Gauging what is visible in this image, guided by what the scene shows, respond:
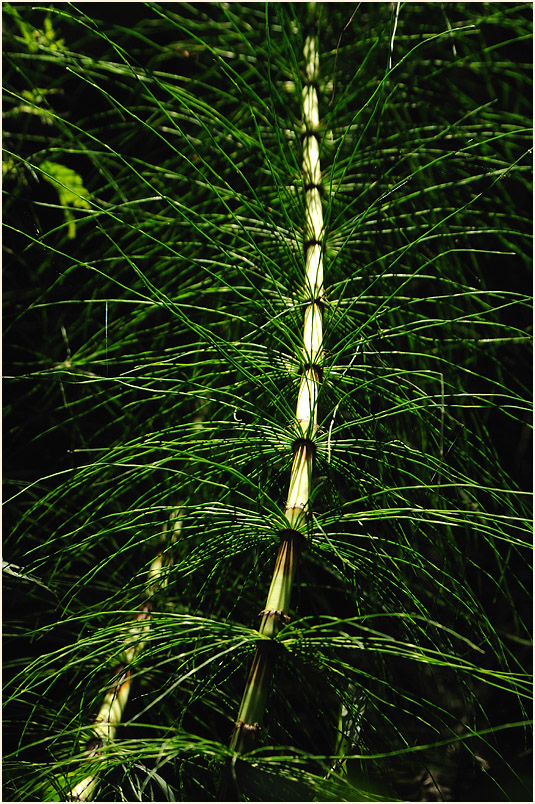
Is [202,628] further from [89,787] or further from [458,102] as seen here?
[458,102]

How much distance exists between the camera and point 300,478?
1.60 feet

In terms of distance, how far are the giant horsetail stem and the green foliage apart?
0.02 m

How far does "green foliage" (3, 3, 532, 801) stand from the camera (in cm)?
57

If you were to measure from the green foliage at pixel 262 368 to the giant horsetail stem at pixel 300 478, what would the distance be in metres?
0.02

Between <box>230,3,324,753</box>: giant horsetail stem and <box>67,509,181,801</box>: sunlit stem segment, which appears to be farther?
<box>67,509,181,801</box>: sunlit stem segment

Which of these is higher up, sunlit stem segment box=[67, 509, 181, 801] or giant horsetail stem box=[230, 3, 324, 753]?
giant horsetail stem box=[230, 3, 324, 753]

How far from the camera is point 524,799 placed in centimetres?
52

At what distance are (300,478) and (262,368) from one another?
12cm

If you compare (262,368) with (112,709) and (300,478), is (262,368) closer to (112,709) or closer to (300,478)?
(300,478)

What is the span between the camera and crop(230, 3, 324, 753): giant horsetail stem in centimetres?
41

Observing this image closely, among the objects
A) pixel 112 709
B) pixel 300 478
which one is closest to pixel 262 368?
pixel 300 478

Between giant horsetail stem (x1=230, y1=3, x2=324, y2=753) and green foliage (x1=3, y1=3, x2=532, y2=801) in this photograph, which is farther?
green foliage (x1=3, y1=3, x2=532, y2=801)

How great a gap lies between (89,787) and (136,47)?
3.85 ft

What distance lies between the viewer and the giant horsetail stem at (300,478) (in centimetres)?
41
